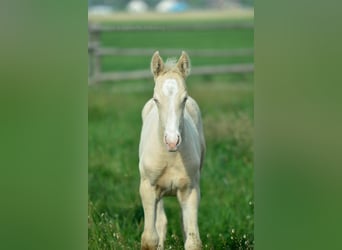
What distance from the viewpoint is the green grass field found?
3502 millimetres

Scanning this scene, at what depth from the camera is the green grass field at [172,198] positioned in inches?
138

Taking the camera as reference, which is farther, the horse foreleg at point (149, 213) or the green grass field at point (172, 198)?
the green grass field at point (172, 198)

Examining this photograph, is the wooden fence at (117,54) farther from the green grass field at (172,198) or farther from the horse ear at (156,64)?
the horse ear at (156,64)

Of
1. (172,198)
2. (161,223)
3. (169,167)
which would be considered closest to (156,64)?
(169,167)

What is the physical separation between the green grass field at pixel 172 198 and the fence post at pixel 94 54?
77cm

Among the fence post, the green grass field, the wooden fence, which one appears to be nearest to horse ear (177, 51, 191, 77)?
the green grass field

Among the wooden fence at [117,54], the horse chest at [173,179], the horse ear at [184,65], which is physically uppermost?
the wooden fence at [117,54]

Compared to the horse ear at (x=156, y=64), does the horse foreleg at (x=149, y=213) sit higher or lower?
lower

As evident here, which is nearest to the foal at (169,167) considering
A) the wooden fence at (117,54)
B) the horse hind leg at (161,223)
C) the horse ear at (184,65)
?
the horse ear at (184,65)

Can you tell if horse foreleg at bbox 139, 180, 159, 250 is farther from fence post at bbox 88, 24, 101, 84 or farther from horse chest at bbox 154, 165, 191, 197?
fence post at bbox 88, 24, 101, 84

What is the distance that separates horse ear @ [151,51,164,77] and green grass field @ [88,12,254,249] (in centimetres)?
81
